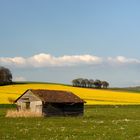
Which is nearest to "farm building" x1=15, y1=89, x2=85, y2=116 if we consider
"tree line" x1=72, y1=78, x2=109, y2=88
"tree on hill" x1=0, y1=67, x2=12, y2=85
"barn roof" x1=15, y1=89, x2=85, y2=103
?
"barn roof" x1=15, y1=89, x2=85, y2=103

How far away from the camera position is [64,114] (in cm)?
5931

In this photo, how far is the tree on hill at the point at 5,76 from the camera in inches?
5207

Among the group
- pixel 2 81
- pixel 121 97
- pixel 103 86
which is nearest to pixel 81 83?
pixel 103 86

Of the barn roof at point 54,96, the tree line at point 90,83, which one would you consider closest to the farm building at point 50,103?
the barn roof at point 54,96

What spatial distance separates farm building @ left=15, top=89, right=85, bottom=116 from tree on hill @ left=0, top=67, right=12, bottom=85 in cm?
7102

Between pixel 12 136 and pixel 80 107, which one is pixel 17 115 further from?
pixel 12 136

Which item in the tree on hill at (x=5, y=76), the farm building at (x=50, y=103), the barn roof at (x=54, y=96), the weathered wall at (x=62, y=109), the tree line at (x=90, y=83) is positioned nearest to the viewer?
the farm building at (x=50, y=103)

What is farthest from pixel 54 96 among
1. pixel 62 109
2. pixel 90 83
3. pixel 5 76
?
pixel 90 83

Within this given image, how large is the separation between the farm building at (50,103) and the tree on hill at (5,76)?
71.0 metres

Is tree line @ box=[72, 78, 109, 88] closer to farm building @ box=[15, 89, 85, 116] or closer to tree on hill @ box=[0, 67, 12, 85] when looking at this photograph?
tree on hill @ box=[0, 67, 12, 85]

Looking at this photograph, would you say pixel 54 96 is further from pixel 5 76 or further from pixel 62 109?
pixel 5 76

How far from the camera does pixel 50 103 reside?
57969 mm

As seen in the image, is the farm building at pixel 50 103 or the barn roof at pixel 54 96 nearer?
the farm building at pixel 50 103

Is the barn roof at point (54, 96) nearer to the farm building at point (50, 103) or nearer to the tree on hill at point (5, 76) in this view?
the farm building at point (50, 103)
